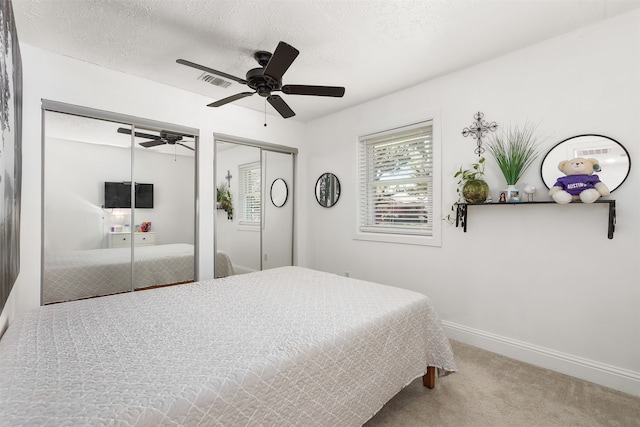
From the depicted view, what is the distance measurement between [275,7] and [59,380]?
225 centimetres

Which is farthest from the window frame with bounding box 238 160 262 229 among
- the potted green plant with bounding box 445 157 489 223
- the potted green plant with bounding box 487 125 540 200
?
the potted green plant with bounding box 487 125 540 200

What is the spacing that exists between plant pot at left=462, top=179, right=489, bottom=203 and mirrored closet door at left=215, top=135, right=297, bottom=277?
244 centimetres

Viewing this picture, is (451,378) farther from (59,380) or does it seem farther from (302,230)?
(302,230)

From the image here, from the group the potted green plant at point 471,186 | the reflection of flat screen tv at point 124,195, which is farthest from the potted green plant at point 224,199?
the potted green plant at point 471,186

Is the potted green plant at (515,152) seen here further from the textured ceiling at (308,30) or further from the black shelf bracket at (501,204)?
the textured ceiling at (308,30)

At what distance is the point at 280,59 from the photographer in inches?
76.6

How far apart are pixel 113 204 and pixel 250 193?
1.51 meters

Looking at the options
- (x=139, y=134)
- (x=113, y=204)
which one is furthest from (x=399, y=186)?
(x=113, y=204)

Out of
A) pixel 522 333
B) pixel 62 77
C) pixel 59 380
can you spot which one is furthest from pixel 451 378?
pixel 62 77

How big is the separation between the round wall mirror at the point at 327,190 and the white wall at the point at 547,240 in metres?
1.12

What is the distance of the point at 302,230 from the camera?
4.50 meters

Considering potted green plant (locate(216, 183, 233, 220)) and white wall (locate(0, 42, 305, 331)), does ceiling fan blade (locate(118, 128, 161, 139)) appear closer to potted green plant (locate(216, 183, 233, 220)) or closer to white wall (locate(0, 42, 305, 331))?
white wall (locate(0, 42, 305, 331))

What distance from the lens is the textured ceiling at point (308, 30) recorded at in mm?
1987

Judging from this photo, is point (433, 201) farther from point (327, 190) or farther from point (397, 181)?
point (327, 190)
